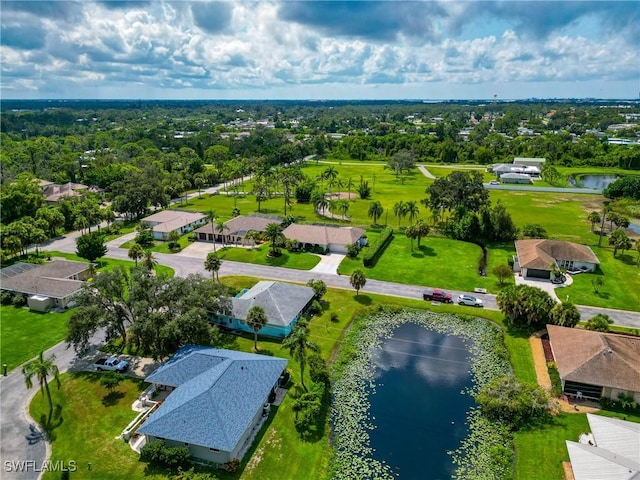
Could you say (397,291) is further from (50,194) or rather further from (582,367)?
(50,194)

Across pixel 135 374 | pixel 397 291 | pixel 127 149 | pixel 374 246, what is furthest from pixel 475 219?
pixel 127 149

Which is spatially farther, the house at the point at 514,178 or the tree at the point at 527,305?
the house at the point at 514,178

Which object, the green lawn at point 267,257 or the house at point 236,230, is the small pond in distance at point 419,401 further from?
the house at point 236,230

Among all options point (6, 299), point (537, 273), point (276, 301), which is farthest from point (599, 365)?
point (6, 299)

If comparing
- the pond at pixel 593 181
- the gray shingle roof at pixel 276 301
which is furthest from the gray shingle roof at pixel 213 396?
the pond at pixel 593 181

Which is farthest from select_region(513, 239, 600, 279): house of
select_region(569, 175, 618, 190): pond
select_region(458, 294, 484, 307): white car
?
select_region(569, 175, 618, 190): pond

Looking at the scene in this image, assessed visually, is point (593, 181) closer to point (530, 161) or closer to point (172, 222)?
point (530, 161)
